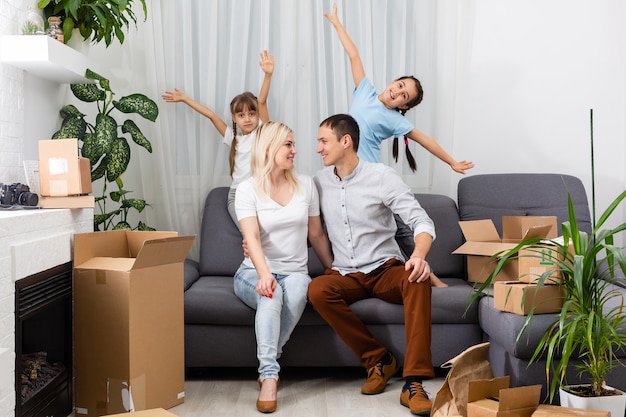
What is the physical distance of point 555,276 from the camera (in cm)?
252

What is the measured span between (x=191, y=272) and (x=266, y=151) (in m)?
0.78

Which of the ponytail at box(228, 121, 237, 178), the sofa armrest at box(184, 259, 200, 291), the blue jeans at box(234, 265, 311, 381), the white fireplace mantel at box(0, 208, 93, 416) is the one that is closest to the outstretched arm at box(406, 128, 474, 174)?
the ponytail at box(228, 121, 237, 178)

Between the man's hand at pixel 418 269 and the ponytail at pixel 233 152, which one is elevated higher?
the ponytail at pixel 233 152

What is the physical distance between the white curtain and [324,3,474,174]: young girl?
0.90ft

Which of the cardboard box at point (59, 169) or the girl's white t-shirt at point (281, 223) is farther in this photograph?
the girl's white t-shirt at point (281, 223)

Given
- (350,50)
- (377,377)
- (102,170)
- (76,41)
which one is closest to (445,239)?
(377,377)

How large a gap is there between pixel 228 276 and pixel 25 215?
145cm

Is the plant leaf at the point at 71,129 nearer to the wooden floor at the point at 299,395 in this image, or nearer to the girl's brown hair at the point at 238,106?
the girl's brown hair at the point at 238,106

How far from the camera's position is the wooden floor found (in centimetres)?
271

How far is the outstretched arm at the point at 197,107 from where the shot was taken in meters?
3.84

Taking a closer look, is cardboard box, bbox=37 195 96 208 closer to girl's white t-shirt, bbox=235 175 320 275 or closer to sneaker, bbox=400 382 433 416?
girl's white t-shirt, bbox=235 175 320 275

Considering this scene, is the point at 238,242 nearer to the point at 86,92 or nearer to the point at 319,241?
the point at 319,241

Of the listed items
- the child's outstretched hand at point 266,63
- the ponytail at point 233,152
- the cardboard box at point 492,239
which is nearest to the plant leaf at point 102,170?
the ponytail at point 233,152

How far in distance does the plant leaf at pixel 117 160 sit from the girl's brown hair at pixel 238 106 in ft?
2.00
